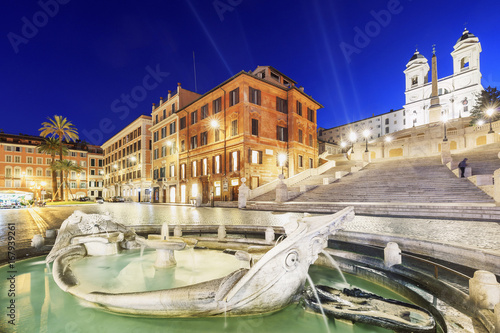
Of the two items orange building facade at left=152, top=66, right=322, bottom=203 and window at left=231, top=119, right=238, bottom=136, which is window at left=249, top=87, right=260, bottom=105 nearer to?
orange building facade at left=152, top=66, right=322, bottom=203

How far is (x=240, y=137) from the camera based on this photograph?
2564 cm

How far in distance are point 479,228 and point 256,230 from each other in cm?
782

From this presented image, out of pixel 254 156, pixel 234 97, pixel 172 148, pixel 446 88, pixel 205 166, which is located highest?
pixel 446 88

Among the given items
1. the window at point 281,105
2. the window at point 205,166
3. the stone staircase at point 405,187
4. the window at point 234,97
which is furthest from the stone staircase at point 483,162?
the window at point 205,166

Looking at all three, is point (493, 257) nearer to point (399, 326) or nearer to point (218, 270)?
point (399, 326)

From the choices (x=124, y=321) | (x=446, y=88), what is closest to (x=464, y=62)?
(x=446, y=88)

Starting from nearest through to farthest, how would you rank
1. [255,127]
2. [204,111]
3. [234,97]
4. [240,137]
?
[240,137] < [255,127] < [234,97] < [204,111]

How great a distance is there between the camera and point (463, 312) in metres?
2.86

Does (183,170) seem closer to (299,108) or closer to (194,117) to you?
(194,117)

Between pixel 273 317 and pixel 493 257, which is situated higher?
Result: pixel 493 257

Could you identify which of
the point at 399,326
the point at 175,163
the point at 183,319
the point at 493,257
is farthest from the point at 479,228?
the point at 175,163

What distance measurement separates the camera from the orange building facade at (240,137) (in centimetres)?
2592

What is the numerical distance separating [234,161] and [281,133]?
289 inches

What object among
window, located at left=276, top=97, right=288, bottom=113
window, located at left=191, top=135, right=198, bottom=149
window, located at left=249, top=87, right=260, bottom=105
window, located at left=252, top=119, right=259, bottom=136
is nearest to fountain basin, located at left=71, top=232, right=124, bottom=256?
window, located at left=252, top=119, right=259, bottom=136
